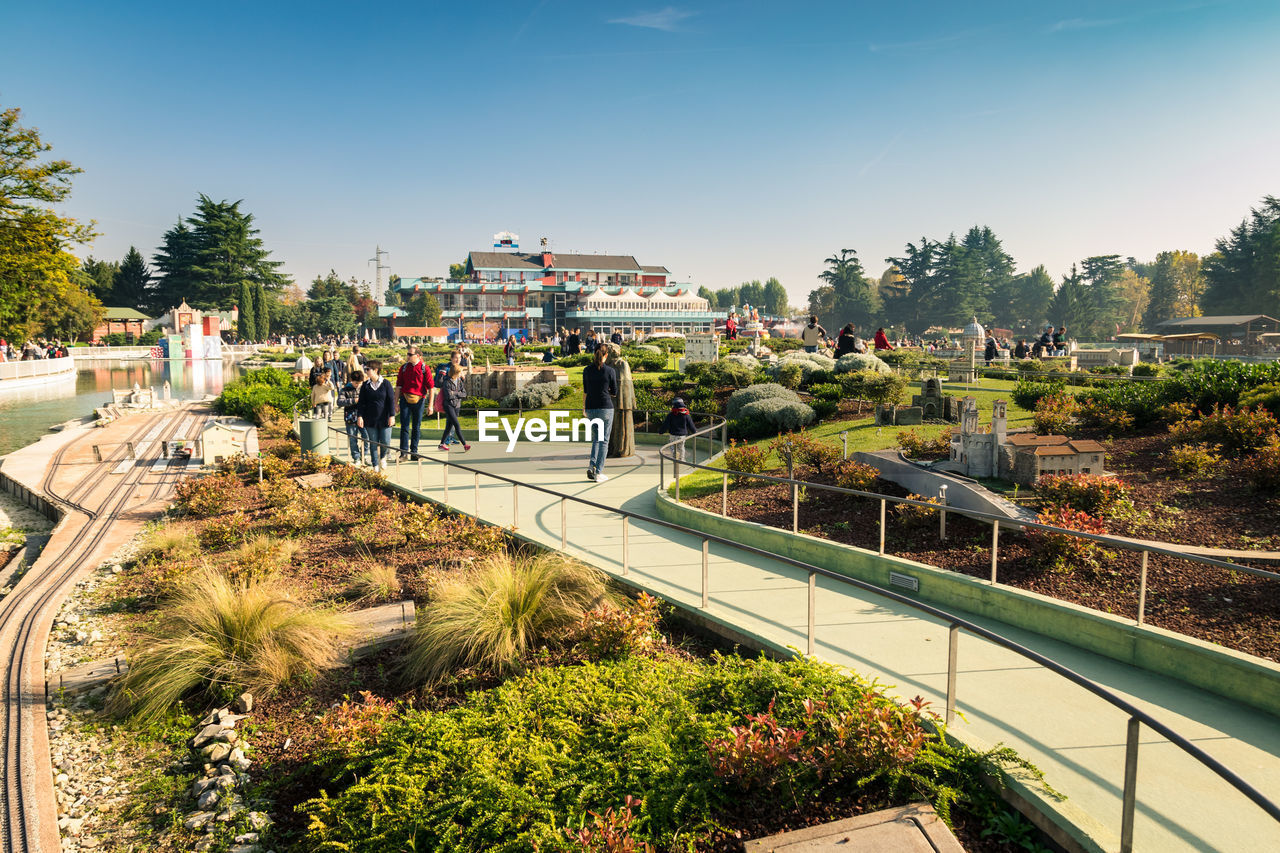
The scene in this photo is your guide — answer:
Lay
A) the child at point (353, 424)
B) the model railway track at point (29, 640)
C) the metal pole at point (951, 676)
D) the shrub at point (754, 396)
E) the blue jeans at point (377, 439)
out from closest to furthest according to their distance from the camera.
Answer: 1. the metal pole at point (951, 676)
2. the model railway track at point (29, 640)
3. the blue jeans at point (377, 439)
4. the child at point (353, 424)
5. the shrub at point (754, 396)

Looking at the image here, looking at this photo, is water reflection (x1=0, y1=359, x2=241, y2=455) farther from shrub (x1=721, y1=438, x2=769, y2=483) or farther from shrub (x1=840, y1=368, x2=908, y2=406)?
shrub (x1=840, y1=368, x2=908, y2=406)

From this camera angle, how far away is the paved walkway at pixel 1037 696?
3396 mm

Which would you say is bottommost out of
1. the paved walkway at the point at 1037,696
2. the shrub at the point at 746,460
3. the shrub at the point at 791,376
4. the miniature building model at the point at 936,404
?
the paved walkway at the point at 1037,696

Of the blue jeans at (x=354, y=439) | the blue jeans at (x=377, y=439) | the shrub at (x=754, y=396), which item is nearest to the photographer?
the blue jeans at (x=377, y=439)

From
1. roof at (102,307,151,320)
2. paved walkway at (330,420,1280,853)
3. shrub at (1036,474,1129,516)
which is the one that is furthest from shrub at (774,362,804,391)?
roof at (102,307,151,320)

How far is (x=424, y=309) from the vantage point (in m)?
95.6

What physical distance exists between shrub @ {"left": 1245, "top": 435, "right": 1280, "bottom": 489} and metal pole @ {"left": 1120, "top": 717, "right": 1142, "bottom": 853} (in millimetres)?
5806

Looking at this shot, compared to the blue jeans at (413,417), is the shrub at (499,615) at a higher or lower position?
lower

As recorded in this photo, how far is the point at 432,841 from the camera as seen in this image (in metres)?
3.61

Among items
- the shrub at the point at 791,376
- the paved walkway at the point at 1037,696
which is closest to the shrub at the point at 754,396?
the shrub at the point at 791,376

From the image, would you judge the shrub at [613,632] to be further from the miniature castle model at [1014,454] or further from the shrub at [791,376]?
the shrub at [791,376]

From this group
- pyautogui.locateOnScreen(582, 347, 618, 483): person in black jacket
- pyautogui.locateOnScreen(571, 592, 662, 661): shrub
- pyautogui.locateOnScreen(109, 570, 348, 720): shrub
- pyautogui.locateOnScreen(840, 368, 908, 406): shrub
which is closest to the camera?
pyautogui.locateOnScreen(571, 592, 662, 661): shrub

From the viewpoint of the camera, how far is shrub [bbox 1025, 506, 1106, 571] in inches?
239

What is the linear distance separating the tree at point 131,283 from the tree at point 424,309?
1405 inches
